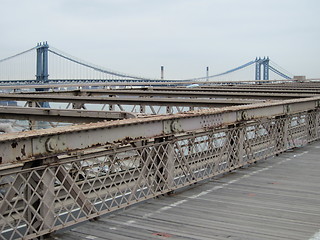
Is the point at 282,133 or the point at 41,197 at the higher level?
the point at 282,133

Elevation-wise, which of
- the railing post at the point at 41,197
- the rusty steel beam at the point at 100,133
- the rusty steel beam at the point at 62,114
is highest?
the rusty steel beam at the point at 62,114

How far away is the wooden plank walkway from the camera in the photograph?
249 inches

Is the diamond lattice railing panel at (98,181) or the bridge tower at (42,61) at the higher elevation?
the bridge tower at (42,61)

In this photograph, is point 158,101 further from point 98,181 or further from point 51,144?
point 51,144

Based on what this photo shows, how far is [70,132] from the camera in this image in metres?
6.09

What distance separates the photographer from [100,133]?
6.56m

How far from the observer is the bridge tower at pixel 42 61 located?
266ft

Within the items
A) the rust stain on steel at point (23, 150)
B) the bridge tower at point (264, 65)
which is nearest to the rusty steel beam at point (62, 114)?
the rust stain on steel at point (23, 150)

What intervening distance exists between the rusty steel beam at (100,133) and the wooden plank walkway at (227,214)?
1062 millimetres

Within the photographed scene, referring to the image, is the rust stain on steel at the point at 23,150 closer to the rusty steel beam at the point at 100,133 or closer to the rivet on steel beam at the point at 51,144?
the rusty steel beam at the point at 100,133

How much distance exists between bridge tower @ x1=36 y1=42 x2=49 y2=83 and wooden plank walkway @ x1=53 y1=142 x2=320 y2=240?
70144 millimetres

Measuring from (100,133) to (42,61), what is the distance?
84.0 meters

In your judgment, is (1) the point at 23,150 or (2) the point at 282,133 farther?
(2) the point at 282,133

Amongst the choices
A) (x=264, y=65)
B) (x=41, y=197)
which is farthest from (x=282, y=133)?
(x=264, y=65)
